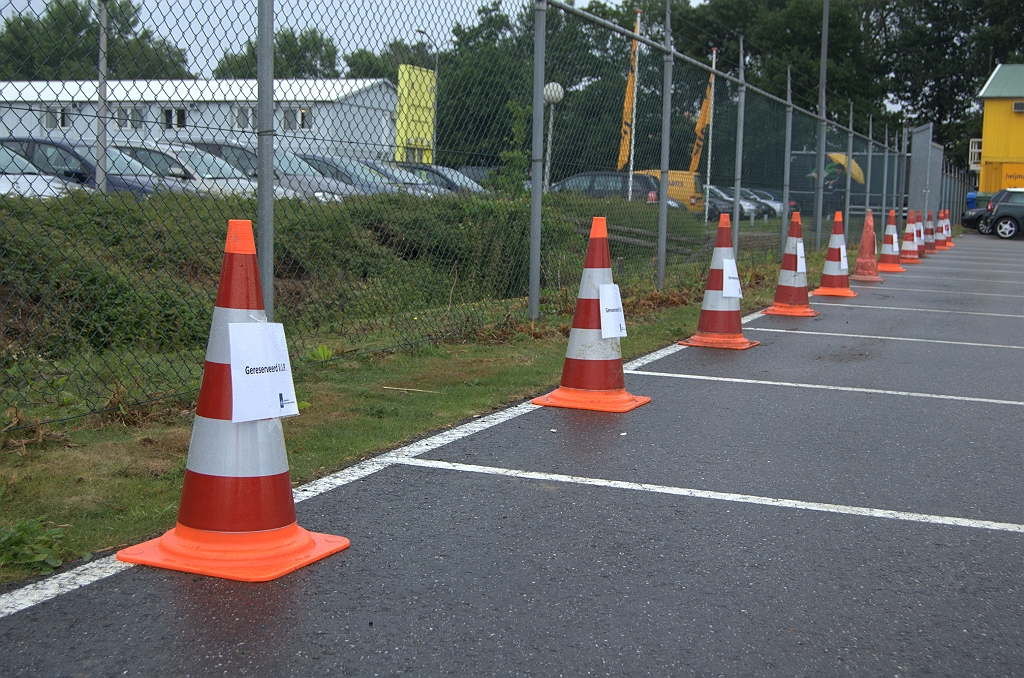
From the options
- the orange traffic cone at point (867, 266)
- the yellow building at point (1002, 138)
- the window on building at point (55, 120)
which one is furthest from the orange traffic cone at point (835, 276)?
the yellow building at point (1002, 138)

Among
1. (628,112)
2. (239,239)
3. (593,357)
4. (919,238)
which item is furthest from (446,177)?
(919,238)

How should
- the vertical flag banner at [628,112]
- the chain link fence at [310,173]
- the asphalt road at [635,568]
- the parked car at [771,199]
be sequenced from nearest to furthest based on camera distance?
1. the asphalt road at [635,568]
2. the chain link fence at [310,173]
3. the vertical flag banner at [628,112]
4. the parked car at [771,199]

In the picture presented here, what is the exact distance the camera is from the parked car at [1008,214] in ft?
116

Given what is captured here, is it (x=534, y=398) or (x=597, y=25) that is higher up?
(x=597, y=25)

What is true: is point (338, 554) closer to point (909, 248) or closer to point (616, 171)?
point (616, 171)

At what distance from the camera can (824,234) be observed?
2398cm

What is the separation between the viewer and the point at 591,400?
618 centimetres

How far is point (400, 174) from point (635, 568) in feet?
14.6

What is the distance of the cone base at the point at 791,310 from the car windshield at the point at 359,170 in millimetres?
5350

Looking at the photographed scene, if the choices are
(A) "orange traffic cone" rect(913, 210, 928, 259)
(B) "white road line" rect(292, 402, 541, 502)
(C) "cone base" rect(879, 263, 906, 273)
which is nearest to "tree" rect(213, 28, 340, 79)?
(B) "white road line" rect(292, 402, 541, 502)

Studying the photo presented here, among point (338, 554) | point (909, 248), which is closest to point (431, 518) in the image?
point (338, 554)

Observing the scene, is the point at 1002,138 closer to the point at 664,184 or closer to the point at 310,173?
the point at 664,184

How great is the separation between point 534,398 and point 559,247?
3.98 m

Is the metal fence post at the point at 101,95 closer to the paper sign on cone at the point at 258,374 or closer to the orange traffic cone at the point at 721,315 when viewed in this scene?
the paper sign on cone at the point at 258,374
